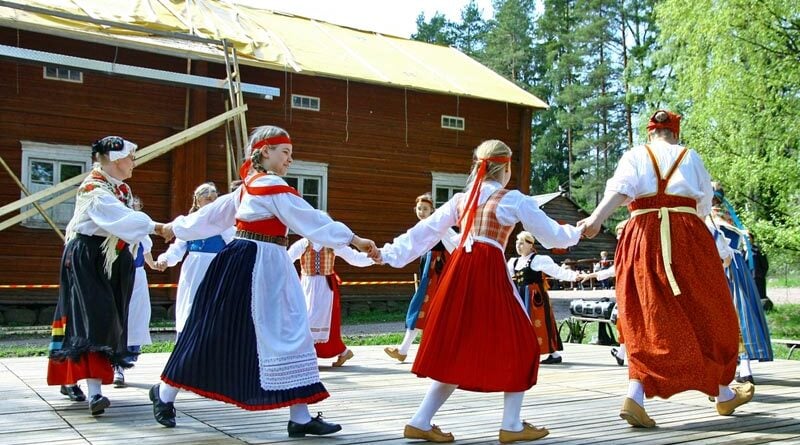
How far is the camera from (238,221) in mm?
4039

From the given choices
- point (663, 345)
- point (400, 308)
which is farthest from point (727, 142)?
point (663, 345)

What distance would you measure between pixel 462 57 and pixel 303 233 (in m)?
16.6

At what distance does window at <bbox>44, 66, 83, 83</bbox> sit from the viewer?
12734 millimetres

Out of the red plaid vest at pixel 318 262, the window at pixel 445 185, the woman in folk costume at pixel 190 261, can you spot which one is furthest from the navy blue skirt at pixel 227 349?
the window at pixel 445 185

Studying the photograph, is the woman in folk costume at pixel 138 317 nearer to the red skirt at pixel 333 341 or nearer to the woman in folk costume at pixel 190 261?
the woman in folk costume at pixel 190 261

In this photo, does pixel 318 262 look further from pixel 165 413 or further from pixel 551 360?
pixel 165 413

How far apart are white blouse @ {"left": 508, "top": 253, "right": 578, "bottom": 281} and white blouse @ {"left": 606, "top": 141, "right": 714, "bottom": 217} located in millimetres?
2445

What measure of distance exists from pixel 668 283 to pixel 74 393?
3589 millimetres

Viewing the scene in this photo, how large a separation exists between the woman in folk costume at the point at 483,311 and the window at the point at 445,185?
12.7 m

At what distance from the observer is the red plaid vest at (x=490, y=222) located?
12.6 ft

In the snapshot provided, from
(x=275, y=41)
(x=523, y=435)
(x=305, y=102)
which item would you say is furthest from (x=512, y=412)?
(x=275, y=41)

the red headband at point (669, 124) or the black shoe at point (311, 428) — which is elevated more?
the red headband at point (669, 124)

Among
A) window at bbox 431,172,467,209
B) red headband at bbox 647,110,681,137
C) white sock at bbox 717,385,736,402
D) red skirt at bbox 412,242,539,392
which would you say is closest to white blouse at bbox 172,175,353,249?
red skirt at bbox 412,242,539,392

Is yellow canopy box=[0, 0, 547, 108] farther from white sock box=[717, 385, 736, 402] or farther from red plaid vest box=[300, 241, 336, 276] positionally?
white sock box=[717, 385, 736, 402]
